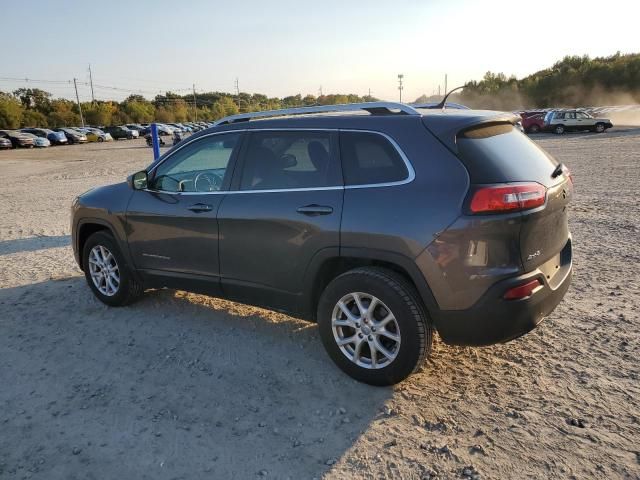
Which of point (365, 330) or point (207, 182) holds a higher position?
point (207, 182)

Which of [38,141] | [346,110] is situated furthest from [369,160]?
[38,141]

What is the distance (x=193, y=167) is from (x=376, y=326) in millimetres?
2517

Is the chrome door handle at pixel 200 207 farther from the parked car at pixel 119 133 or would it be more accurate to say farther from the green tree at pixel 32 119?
the green tree at pixel 32 119

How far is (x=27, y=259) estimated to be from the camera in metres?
6.79

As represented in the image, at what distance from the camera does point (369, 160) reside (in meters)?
3.29

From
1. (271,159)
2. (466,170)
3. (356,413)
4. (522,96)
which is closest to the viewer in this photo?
(466,170)

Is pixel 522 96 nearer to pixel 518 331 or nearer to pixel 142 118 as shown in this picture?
pixel 142 118

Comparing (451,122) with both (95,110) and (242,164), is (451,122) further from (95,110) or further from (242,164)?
(95,110)

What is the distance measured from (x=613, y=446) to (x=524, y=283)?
97cm

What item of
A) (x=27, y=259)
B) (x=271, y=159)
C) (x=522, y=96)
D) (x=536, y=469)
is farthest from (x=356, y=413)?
(x=522, y=96)

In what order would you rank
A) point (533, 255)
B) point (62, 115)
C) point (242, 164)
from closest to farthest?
point (533, 255), point (242, 164), point (62, 115)

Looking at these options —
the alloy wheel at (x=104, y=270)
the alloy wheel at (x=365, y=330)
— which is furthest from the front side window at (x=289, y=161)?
the alloy wheel at (x=104, y=270)

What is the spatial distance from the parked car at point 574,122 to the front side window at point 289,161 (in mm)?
33810

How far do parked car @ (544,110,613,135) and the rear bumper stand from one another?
111ft
